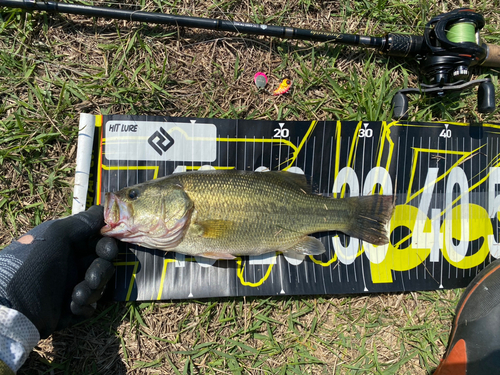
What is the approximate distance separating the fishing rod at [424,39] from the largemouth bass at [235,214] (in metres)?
1.28

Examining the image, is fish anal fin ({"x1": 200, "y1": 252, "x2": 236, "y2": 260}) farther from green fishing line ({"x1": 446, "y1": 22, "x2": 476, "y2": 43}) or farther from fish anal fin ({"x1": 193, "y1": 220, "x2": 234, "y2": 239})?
green fishing line ({"x1": 446, "y1": 22, "x2": 476, "y2": 43})

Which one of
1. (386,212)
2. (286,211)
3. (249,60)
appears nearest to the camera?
(286,211)

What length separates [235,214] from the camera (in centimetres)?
261

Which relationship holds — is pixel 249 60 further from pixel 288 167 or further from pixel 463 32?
pixel 463 32

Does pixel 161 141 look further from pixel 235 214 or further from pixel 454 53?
pixel 454 53

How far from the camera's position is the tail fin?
9.55ft

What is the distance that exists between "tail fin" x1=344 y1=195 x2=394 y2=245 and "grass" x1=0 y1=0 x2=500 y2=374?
0.70 metres

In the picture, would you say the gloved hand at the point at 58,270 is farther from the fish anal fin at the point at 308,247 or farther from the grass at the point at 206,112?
the fish anal fin at the point at 308,247

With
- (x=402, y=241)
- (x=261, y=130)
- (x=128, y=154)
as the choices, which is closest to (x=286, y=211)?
(x=261, y=130)

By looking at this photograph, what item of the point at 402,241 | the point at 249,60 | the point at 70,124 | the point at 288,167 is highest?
the point at 249,60

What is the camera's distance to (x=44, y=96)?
9.66 ft

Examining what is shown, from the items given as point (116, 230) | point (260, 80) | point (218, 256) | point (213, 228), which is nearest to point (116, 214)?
point (116, 230)

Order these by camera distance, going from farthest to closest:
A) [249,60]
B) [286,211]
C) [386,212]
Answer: [249,60], [386,212], [286,211]

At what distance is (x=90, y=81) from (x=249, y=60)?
1.65 m
